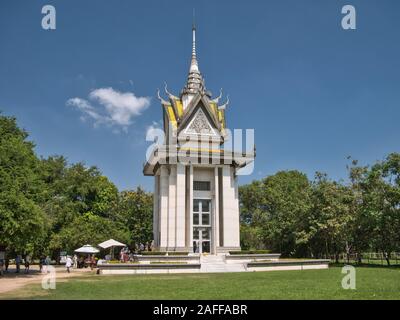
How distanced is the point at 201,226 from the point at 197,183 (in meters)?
4.25

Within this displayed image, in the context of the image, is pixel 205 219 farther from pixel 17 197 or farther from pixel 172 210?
pixel 17 197

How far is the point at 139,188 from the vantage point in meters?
59.5

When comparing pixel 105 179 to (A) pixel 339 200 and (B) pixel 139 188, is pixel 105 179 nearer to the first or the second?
(B) pixel 139 188

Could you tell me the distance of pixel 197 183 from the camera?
4222cm

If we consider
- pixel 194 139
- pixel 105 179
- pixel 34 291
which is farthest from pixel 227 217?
pixel 105 179

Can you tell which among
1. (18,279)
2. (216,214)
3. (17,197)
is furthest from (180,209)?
(17,197)

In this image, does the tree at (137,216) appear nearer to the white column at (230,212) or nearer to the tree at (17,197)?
the white column at (230,212)

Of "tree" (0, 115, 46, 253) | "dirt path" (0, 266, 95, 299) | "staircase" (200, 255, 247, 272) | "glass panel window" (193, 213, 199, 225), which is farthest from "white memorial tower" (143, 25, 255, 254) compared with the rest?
"tree" (0, 115, 46, 253)

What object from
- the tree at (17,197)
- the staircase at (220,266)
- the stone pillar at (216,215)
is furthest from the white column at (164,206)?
the tree at (17,197)

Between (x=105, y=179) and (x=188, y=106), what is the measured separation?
2720cm

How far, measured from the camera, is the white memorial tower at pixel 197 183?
39906mm

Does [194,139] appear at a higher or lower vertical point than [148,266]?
higher

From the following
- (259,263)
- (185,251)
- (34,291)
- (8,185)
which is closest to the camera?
(34,291)

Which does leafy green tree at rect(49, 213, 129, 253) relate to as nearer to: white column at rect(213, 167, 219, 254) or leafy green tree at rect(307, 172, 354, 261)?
white column at rect(213, 167, 219, 254)
